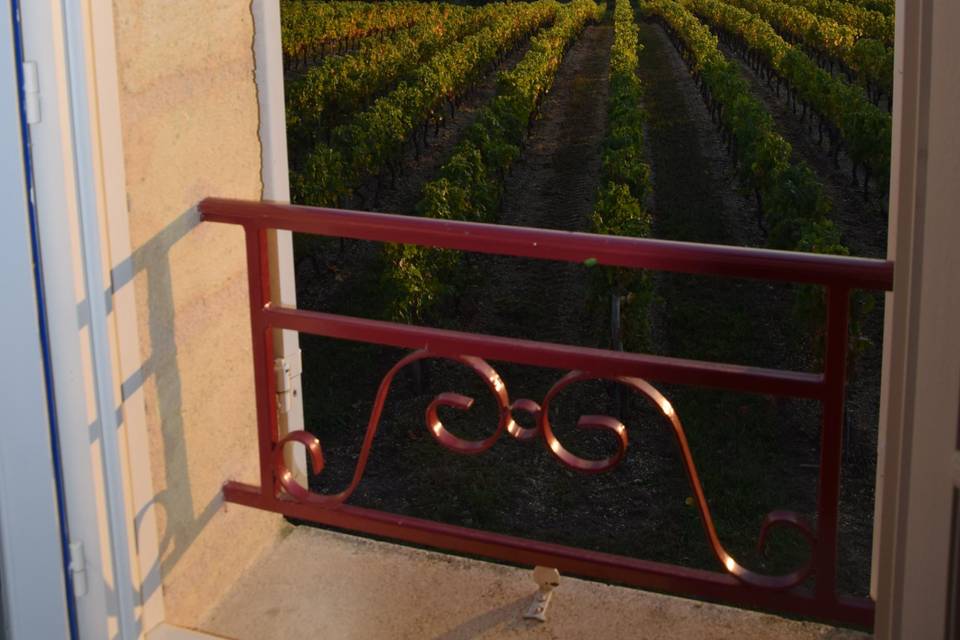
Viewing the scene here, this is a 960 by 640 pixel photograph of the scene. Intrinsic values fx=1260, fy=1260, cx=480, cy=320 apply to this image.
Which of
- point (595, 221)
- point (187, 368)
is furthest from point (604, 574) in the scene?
point (595, 221)

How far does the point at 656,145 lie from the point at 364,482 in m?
11.3

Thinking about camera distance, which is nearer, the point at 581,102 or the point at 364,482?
the point at 364,482

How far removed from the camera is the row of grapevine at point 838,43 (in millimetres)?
20250

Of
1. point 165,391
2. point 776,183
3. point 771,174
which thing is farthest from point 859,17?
point 165,391

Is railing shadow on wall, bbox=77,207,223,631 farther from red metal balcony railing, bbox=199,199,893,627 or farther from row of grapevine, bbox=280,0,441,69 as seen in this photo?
row of grapevine, bbox=280,0,441,69

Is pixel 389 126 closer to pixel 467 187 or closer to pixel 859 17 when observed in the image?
pixel 467 187

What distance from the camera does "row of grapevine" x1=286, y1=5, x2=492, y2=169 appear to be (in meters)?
17.5

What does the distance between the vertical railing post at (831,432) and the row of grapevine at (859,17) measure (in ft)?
83.9

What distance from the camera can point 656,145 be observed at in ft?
59.5

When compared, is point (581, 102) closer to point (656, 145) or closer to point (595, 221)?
point (656, 145)

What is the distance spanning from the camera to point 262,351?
2373 millimetres

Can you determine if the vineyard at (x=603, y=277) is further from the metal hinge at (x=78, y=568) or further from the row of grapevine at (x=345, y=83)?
the metal hinge at (x=78, y=568)

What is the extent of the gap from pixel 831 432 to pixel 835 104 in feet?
50.4

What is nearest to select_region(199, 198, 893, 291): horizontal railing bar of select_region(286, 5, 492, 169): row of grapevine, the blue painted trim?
the blue painted trim
